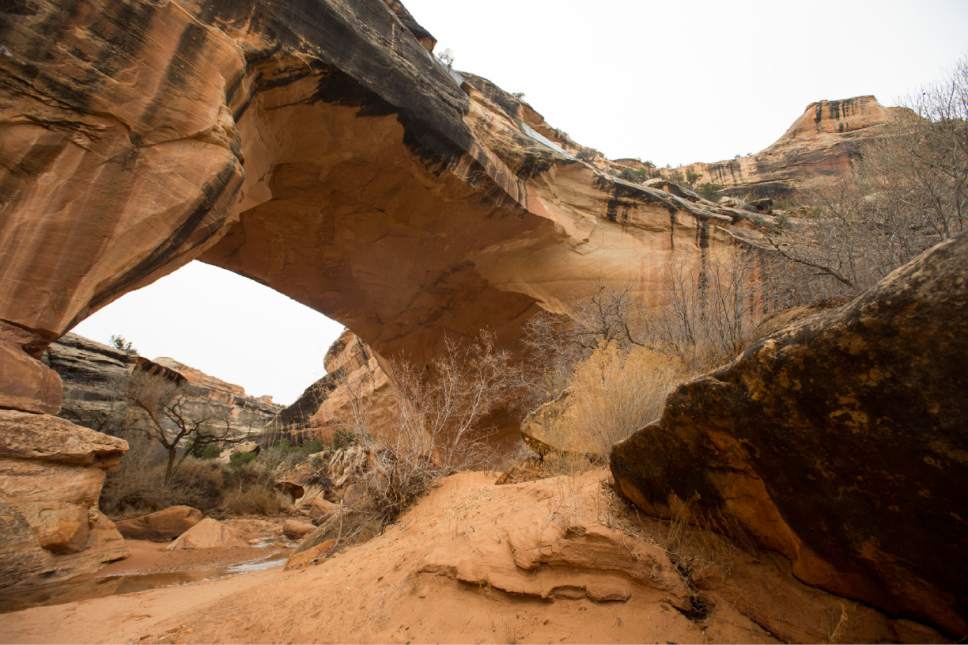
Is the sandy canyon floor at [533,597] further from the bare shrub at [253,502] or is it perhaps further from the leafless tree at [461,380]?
the bare shrub at [253,502]

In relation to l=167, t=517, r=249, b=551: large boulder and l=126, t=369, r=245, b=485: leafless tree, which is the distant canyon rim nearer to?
l=126, t=369, r=245, b=485: leafless tree

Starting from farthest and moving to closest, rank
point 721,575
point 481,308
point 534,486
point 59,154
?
point 481,308
point 59,154
point 534,486
point 721,575

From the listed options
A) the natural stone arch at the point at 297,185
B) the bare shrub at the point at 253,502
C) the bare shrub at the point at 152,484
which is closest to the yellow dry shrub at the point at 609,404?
the natural stone arch at the point at 297,185

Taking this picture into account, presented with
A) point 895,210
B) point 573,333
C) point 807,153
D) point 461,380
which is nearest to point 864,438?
point 895,210

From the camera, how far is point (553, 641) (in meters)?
2.26

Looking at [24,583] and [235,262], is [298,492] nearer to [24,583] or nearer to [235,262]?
[235,262]

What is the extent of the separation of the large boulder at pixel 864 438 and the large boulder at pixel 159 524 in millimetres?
11436

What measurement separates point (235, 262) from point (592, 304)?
25.7ft

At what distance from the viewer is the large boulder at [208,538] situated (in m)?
8.60

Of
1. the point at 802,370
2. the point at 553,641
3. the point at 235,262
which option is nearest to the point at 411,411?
the point at 553,641

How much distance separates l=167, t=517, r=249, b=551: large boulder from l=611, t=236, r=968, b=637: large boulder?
31.3 feet

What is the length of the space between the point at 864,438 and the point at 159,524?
12.5 m

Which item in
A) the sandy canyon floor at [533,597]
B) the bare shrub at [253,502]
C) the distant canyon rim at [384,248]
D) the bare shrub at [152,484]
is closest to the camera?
the distant canyon rim at [384,248]

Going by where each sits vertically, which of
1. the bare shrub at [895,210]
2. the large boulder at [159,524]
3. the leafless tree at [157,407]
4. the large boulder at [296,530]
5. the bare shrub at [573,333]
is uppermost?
the bare shrub at [895,210]
